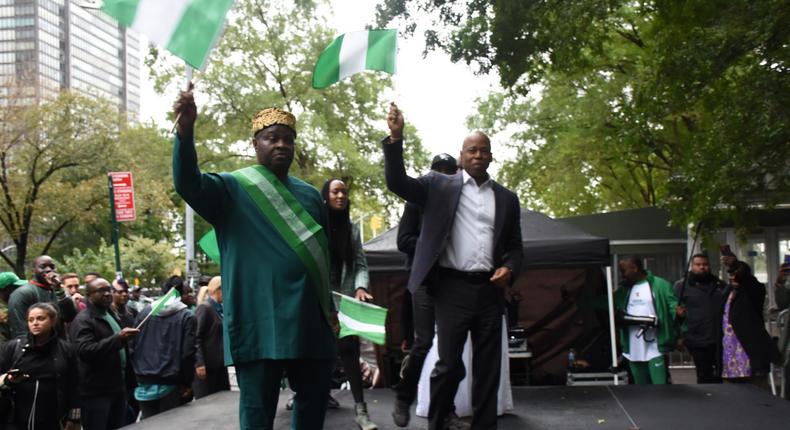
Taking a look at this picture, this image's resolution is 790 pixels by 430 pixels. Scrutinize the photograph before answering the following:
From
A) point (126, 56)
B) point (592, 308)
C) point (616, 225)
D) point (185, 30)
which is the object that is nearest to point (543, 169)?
point (616, 225)

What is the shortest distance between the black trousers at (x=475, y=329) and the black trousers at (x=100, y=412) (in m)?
3.29

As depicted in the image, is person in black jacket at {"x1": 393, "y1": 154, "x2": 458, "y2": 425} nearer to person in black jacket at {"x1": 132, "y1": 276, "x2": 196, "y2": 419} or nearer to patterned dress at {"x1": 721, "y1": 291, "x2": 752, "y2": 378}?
person in black jacket at {"x1": 132, "y1": 276, "x2": 196, "y2": 419}

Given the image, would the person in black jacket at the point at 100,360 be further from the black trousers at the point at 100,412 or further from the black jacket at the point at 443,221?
the black jacket at the point at 443,221

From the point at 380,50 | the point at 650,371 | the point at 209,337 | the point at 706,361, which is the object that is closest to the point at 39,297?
the point at 209,337

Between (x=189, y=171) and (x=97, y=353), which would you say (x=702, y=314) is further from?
(x=189, y=171)

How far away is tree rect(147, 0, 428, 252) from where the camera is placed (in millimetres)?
32875

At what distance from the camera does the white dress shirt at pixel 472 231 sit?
19.0 feet

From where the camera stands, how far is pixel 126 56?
17400cm

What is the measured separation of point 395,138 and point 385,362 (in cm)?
649

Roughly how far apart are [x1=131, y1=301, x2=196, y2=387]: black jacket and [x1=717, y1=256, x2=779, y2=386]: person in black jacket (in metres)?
6.01

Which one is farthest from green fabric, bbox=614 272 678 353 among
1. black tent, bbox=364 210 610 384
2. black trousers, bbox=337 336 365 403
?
black trousers, bbox=337 336 365 403

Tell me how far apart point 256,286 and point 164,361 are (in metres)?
4.66

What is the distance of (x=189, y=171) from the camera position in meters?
3.94

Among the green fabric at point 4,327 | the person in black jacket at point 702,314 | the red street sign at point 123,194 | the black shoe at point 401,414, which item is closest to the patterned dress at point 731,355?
the person in black jacket at point 702,314
